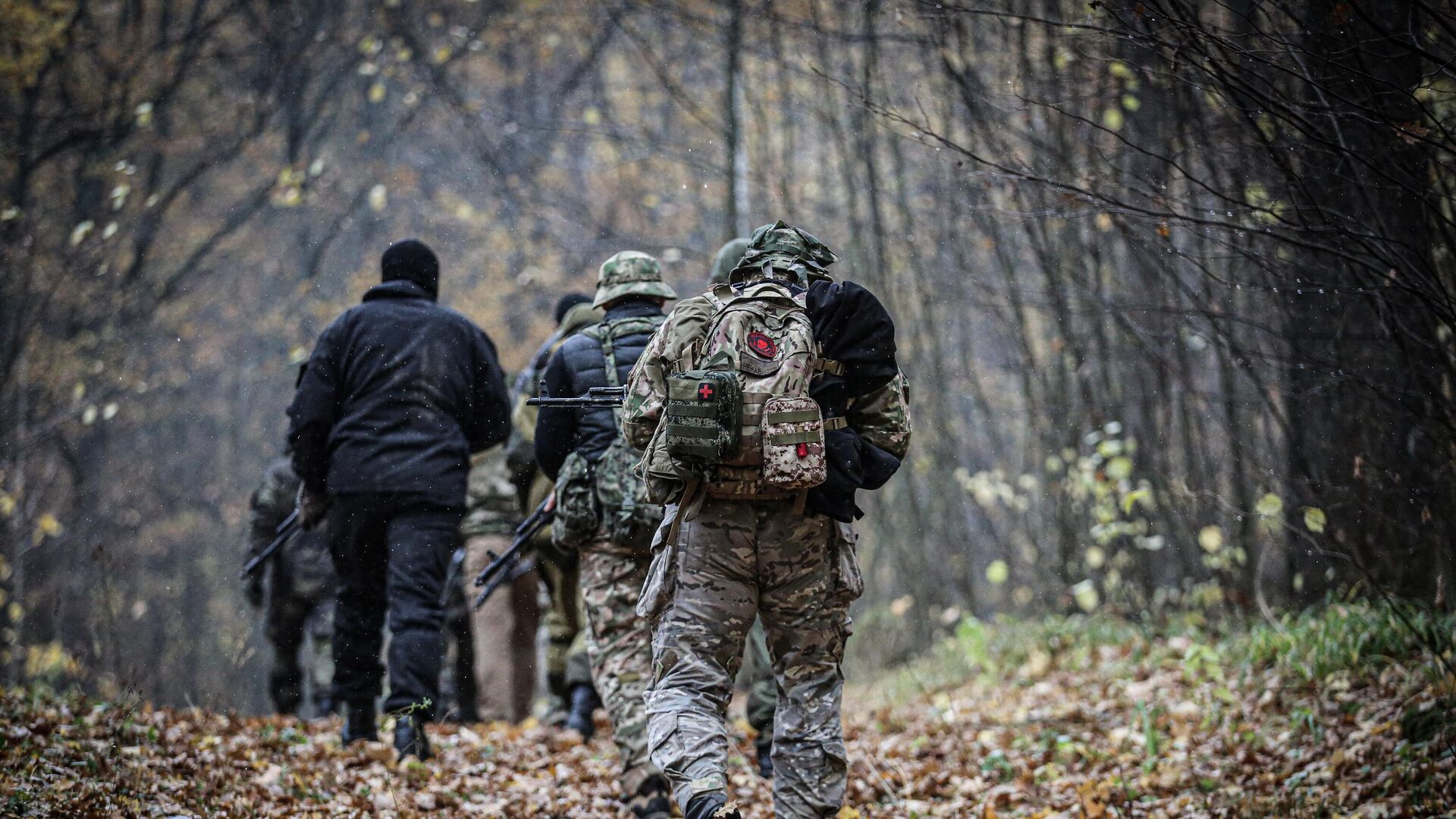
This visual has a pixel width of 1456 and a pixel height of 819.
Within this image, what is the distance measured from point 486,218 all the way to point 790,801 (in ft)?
60.4

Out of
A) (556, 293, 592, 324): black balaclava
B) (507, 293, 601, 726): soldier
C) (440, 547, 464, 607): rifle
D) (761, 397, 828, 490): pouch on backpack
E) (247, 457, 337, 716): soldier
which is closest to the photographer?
(761, 397, 828, 490): pouch on backpack

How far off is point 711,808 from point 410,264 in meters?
3.49

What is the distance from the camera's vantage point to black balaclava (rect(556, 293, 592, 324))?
251 inches

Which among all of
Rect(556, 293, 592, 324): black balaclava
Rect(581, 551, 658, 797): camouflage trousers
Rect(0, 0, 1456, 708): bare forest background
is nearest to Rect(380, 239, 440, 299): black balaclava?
Rect(556, 293, 592, 324): black balaclava

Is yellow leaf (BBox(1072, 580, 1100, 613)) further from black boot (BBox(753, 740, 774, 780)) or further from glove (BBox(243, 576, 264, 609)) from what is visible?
glove (BBox(243, 576, 264, 609))

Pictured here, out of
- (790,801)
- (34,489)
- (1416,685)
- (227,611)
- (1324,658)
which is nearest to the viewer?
(790,801)

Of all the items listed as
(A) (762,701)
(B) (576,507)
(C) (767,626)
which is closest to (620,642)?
(B) (576,507)

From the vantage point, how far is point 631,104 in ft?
68.9

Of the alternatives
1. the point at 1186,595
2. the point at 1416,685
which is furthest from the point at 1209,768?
the point at 1186,595

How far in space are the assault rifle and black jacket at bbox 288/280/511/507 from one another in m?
0.92

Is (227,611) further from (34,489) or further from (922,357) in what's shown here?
(922,357)

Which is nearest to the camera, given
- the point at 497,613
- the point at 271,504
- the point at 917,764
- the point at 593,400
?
the point at 593,400

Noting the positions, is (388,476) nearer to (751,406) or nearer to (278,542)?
(278,542)

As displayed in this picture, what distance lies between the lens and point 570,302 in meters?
6.54
